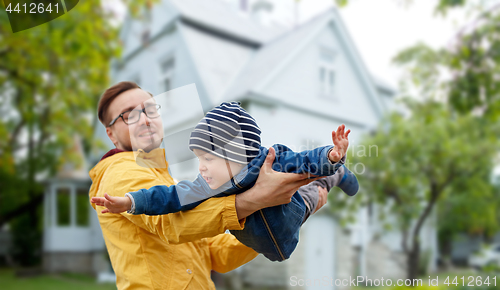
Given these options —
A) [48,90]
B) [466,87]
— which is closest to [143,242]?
[466,87]

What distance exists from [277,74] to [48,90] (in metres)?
4.01

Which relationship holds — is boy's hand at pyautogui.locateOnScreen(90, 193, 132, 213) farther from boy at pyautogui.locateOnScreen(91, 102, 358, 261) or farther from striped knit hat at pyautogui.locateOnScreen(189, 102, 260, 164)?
striped knit hat at pyautogui.locateOnScreen(189, 102, 260, 164)

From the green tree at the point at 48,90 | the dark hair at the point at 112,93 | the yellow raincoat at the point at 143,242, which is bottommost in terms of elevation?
the yellow raincoat at the point at 143,242

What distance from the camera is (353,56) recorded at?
8.88 metres

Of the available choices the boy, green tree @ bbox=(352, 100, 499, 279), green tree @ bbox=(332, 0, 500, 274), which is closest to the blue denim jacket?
the boy

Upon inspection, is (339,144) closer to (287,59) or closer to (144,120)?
(144,120)

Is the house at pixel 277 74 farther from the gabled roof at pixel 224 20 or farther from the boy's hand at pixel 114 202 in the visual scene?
the boy's hand at pixel 114 202

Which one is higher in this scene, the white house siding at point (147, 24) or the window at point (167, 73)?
the white house siding at point (147, 24)

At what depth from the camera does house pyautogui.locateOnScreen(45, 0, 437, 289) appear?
7.14 metres

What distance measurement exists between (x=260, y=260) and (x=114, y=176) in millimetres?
6840

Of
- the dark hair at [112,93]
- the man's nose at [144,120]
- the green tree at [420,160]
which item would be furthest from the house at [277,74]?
the man's nose at [144,120]

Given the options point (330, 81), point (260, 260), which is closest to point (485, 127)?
point (330, 81)

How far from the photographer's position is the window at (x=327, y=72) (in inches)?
326

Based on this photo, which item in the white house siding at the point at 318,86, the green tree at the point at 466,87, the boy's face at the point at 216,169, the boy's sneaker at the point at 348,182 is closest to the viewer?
the boy's face at the point at 216,169
